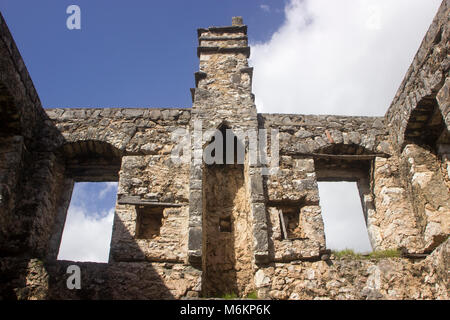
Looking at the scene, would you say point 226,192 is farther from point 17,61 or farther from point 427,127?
point 17,61

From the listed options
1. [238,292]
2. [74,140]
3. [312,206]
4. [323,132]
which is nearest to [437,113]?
[323,132]

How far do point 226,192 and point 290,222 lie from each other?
3.78 ft

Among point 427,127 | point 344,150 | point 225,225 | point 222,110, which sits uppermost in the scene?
point 222,110

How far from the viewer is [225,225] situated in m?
6.63

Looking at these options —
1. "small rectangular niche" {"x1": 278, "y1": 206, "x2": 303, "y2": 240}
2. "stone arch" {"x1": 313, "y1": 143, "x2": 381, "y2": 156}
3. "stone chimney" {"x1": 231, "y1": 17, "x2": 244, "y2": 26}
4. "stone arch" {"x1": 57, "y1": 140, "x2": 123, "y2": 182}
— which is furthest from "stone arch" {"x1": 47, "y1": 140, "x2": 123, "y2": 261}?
"stone chimney" {"x1": 231, "y1": 17, "x2": 244, "y2": 26}

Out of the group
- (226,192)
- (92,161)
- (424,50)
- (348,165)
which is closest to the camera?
(424,50)

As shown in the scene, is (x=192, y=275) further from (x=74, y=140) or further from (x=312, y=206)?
(x=74, y=140)

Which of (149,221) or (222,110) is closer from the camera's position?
(149,221)

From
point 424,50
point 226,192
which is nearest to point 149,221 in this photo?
point 226,192

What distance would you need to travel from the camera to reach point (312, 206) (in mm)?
6492

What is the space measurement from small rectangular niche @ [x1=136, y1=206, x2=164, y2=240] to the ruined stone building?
0.02 metres

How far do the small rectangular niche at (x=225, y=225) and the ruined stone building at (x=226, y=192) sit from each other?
2 cm

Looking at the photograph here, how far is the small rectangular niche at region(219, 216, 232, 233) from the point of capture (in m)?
6.61

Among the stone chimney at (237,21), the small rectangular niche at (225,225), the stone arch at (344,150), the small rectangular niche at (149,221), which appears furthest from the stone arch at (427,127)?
the small rectangular niche at (149,221)
